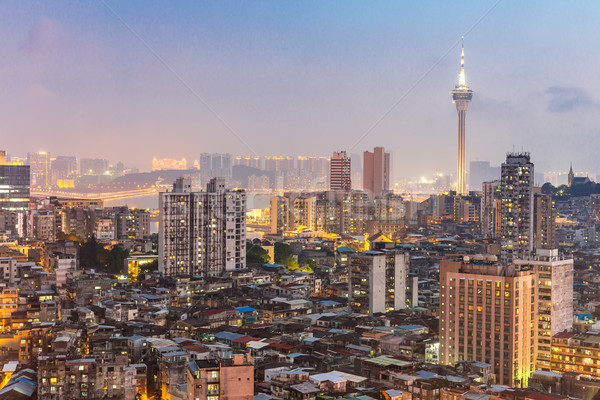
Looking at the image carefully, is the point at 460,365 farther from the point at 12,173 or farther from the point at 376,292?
the point at 12,173

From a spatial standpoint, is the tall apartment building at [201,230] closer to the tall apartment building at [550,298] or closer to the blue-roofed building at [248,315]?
the blue-roofed building at [248,315]

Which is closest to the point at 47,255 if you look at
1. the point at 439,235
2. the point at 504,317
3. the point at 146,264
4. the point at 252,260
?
the point at 146,264

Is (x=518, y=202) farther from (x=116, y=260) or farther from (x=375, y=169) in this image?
(x=375, y=169)

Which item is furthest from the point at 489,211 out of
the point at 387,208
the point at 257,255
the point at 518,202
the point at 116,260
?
the point at 116,260

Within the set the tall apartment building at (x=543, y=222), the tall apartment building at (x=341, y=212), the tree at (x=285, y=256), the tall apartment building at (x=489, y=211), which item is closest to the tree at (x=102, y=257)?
the tree at (x=285, y=256)

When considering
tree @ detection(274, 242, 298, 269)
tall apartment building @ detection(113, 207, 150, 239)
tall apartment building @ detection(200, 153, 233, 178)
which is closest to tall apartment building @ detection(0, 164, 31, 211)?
tall apartment building @ detection(113, 207, 150, 239)

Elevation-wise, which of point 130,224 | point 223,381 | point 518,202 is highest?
point 518,202

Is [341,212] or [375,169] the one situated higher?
[375,169]
